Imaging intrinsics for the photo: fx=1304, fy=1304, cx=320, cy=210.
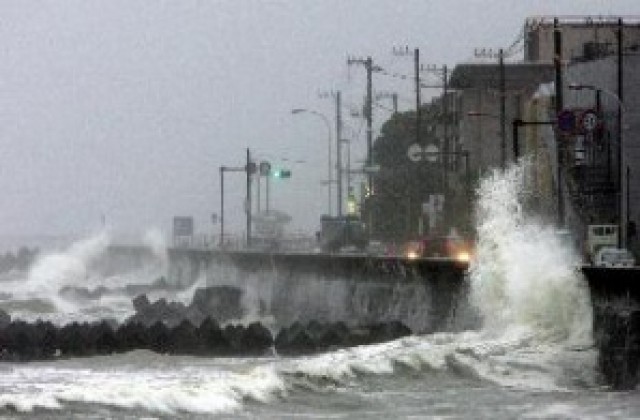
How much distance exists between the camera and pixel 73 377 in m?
25.5

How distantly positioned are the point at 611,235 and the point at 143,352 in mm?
14598

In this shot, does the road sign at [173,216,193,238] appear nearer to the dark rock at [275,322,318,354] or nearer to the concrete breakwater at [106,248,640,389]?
the concrete breakwater at [106,248,640,389]

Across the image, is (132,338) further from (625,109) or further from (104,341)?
(625,109)

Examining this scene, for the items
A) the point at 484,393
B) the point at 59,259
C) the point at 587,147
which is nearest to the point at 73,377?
the point at 484,393

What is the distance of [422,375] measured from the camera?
78.0 feet

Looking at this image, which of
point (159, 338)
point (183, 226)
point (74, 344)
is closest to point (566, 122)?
point (159, 338)

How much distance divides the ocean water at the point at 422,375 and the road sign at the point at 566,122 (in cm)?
422

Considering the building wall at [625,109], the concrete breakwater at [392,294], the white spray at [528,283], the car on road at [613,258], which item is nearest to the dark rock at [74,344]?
the concrete breakwater at [392,294]

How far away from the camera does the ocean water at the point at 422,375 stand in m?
19.2

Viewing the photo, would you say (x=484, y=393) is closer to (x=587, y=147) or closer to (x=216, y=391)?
(x=216, y=391)

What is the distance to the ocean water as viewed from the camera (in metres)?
19.2

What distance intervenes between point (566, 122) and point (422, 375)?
17149 mm

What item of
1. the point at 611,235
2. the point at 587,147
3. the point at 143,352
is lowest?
the point at 143,352

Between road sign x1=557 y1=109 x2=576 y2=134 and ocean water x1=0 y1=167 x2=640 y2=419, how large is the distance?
422 centimetres
